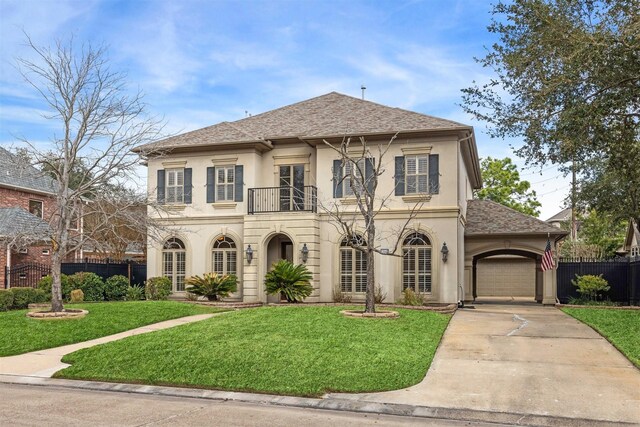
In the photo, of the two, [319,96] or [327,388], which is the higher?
[319,96]

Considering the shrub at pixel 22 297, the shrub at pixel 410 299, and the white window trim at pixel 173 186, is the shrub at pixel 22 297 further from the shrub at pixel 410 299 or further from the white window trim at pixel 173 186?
the shrub at pixel 410 299

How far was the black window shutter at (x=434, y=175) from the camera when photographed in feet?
72.6

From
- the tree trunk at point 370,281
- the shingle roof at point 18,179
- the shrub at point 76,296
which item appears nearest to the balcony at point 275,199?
the shrub at point 76,296

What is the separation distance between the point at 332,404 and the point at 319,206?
14585mm

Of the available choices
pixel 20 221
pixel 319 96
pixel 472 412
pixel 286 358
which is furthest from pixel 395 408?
pixel 20 221

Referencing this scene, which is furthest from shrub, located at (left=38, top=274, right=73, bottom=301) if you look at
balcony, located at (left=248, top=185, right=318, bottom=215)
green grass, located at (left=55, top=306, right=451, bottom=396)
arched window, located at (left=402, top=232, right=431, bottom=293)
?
arched window, located at (left=402, top=232, right=431, bottom=293)

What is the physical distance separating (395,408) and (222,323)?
281 inches

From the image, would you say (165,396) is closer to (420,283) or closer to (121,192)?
(121,192)

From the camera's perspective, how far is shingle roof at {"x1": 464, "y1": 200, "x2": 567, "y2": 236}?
2438 centimetres

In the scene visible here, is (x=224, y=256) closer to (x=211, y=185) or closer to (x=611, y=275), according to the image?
(x=211, y=185)

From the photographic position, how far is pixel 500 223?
25531 mm

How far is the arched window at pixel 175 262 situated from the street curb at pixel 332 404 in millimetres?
14605

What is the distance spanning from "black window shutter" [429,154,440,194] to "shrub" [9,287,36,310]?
45.2 ft

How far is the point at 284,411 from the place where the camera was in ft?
27.3
